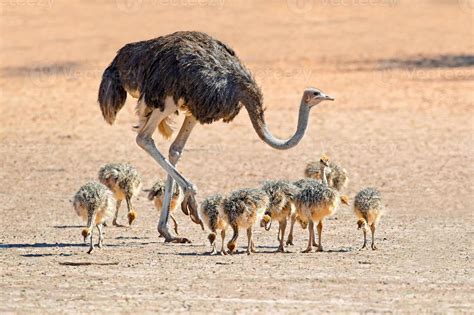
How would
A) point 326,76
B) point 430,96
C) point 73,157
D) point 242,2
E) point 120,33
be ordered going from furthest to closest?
1. point 242,2
2. point 120,33
3. point 326,76
4. point 430,96
5. point 73,157

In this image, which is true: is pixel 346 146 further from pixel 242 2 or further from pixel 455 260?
pixel 242 2

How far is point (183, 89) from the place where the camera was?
12000 mm

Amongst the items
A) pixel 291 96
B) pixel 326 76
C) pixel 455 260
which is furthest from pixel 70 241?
pixel 326 76

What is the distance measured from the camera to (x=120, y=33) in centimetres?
3569

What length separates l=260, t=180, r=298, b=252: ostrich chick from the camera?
11227 millimetres

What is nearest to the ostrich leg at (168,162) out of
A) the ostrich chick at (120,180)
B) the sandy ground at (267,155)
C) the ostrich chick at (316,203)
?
the sandy ground at (267,155)

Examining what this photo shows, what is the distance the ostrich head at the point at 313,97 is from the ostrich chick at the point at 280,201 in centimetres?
113

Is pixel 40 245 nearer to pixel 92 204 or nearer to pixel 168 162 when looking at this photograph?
pixel 92 204

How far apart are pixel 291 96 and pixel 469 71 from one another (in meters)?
4.91

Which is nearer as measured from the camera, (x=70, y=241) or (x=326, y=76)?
(x=70, y=241)

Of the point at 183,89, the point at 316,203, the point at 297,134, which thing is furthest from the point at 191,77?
the point at 316,203

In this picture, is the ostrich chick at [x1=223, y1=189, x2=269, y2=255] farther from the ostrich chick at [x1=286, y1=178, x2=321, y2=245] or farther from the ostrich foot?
the ostrich foot

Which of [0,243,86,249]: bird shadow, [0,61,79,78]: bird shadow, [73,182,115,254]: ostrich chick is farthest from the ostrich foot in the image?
[0,61,79,78]: bird shadow

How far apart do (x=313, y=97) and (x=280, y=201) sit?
1.40 metres
